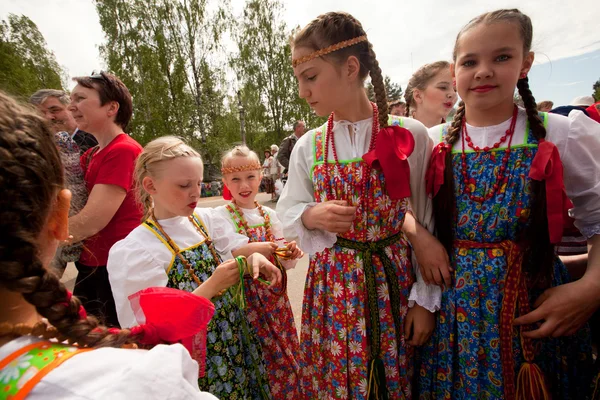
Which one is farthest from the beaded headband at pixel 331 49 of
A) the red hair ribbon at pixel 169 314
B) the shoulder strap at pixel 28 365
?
the shoulder strap at pixel 28 365

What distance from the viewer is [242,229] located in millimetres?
2260

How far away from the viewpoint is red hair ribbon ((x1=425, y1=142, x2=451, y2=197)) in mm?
1284

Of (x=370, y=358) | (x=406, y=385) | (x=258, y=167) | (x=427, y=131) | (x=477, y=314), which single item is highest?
(x=427, y=131)

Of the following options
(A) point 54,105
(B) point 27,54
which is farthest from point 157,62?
(A) point 54,105

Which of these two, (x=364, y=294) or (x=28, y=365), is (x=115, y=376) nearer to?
(x=28, y=365)

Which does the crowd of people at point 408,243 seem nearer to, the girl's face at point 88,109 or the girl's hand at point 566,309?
the girl's hand at point 566,309

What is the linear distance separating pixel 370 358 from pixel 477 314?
0.46 metres

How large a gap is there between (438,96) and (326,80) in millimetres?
1680

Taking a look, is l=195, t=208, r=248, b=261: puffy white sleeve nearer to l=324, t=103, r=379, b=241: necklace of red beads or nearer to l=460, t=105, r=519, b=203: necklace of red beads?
l=324, t=103, r=379, b=241: necklace of red beads

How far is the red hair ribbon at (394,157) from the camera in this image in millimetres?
1285

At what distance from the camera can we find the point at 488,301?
1.22 meters

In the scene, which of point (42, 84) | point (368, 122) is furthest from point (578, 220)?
point (42, 84)

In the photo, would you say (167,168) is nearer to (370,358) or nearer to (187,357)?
(187,357)

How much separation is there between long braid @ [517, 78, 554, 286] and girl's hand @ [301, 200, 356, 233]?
0.65 m
